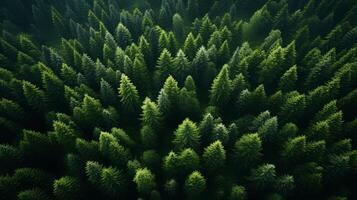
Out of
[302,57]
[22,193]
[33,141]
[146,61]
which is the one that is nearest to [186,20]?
[146,61]

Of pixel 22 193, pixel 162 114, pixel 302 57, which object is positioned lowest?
pixel 22 193

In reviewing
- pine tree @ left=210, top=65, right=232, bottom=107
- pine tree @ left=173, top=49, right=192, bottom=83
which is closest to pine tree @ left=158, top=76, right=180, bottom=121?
pine tree @ left=210, top=65, right=232, bottom=107

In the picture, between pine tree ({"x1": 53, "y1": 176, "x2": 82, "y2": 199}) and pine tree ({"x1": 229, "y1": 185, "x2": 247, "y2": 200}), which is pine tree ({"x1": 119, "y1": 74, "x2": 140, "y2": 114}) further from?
pine tree ({"x1": 229, "y1": 185, "x2": 247, "y2": 200})

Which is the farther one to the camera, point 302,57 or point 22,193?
point 302,57

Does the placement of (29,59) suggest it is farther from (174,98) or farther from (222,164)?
(222,164)

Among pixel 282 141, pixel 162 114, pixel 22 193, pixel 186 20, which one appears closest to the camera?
pixel 22 193

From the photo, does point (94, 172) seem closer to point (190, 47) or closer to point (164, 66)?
point (164, 66)

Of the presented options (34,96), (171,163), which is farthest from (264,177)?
(34,96)

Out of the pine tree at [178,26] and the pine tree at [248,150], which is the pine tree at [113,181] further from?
the pine tree at [178,26]
